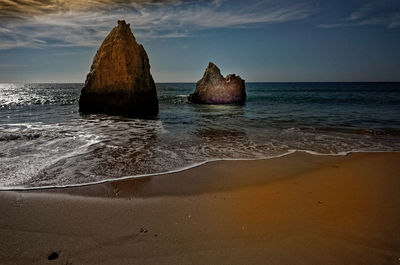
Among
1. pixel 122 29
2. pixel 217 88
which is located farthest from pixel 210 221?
pixel 217 88

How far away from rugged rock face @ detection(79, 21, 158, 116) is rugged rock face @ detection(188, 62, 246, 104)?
35.6ft

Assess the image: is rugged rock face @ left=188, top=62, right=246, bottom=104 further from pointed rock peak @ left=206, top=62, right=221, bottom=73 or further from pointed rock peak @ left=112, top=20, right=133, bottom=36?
pointed rock peak @ left=112, top=20, right=133, bottom=36

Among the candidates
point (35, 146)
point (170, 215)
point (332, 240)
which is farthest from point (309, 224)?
point (35, 146)

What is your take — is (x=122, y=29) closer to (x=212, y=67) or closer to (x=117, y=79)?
(x=117, y=79)

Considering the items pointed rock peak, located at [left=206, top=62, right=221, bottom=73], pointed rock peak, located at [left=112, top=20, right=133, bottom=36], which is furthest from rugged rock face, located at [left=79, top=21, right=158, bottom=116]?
pointed rock peak, located at [left=206, top=62, right=221, bottom=73]

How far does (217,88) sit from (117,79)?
43.6 feet

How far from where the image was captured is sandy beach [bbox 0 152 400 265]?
A: 2.51 m

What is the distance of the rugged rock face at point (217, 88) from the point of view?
90.9 feet

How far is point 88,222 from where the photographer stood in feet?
10.3

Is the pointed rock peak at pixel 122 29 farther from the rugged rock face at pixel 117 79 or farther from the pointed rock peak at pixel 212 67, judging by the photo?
the pointed rock peak at pixel 212 67

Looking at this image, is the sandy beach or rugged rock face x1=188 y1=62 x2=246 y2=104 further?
rugged rock face x1=188 y1=62 x2=246 y2=104

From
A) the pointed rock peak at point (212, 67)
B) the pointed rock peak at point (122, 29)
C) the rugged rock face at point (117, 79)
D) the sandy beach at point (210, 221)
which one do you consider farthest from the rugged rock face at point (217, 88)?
the sandy beach at point (210, 221)

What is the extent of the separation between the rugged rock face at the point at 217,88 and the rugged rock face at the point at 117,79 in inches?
427

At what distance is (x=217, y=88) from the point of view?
28.2m
